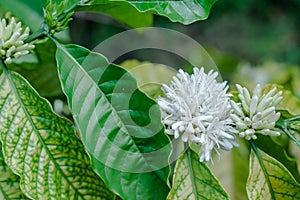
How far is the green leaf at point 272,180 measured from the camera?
0.65m

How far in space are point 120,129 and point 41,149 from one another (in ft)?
0.32

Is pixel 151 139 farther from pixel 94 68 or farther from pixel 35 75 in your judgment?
pixel 35 75

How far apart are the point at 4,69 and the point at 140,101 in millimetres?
182

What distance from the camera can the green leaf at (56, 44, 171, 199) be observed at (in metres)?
0.58

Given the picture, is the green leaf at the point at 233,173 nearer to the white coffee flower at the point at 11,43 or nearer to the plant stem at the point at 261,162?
the plant stem at the point at 261,162

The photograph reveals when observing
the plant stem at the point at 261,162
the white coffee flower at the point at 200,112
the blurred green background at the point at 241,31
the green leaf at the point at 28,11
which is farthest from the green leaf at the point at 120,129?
the blurred green background at the point at 241,31

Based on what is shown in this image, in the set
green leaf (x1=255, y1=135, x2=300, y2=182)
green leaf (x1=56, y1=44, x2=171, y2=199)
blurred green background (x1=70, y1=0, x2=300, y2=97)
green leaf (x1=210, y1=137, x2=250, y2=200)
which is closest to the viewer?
green leaf (x1=56, y1=44, x2=171, y2=199)

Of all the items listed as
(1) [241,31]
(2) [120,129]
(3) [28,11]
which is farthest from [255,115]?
(1) [241,31]

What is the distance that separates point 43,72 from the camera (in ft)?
2.68

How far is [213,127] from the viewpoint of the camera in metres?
0.60

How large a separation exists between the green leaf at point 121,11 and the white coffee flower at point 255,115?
18 centimetres

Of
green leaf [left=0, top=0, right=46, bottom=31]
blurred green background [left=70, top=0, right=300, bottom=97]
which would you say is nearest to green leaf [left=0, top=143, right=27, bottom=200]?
green leaf [left=0, top=0, right=46, bottom=31]

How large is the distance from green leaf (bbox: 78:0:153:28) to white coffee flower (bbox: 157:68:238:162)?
120 mm

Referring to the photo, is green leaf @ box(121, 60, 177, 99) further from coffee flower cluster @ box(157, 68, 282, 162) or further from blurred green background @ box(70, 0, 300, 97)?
blurred green background @ box(70, 0, 300, 97)
